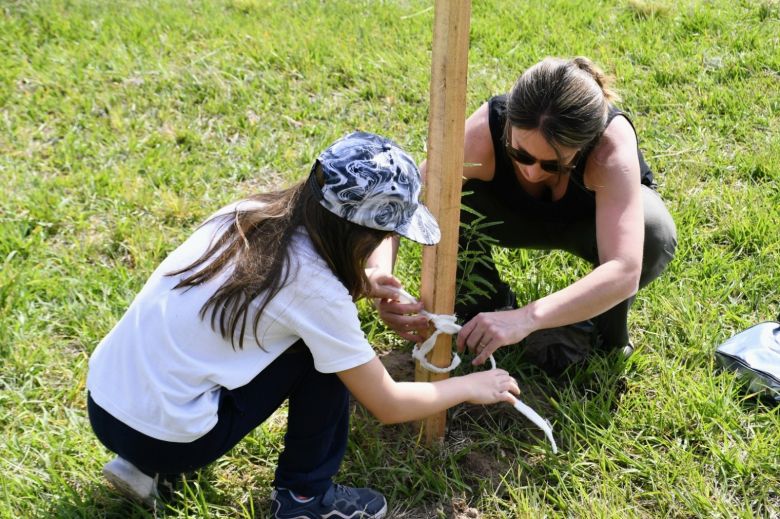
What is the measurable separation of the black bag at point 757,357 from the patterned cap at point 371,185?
4.29ft

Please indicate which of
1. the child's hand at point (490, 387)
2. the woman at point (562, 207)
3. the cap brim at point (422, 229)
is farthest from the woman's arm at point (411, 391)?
the cap brim at point (422, 229)

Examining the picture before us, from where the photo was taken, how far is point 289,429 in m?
2.05

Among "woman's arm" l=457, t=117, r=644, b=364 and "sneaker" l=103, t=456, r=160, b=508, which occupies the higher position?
"woman's arm" l=457, t=117, r=644, b=364

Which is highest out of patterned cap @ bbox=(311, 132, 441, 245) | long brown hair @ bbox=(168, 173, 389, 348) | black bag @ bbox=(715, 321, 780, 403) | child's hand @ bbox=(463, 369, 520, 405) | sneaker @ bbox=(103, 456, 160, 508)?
patterned cap @ bbox=(311, 132, 441, 245)

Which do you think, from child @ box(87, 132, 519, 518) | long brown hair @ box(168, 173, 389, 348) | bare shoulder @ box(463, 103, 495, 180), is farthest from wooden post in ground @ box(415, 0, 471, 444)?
bare shoulder @ box(463, 103, 495, 180)

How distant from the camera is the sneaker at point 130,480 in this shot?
2.00 meters

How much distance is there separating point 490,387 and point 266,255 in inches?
27.2

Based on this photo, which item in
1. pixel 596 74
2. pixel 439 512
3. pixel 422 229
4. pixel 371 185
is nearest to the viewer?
pixel 371 185

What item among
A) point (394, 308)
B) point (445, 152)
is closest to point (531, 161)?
point (445, 152)

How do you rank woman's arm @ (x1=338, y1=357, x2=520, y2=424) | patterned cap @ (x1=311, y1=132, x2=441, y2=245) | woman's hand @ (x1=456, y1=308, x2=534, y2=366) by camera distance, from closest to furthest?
1. patterned cap @ (x1=311, y1=132, x2=441, y2=245)
2. woman's arm @ (x1=338, y1=357, x2=520, y2=424)
3. woman's hand @ (x1=456, y1=308, x2=534, y2=366)

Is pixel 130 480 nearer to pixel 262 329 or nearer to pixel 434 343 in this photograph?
pixel 262 329

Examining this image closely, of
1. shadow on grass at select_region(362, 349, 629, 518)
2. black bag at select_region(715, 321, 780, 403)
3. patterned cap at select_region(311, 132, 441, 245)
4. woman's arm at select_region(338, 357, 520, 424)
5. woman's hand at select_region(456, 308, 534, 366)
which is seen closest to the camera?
patterned cap at select_region(311, 132, 441, 245)

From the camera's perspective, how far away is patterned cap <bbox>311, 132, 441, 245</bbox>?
5.56 ft

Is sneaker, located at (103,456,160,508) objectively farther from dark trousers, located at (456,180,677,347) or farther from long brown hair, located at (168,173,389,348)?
dark trousers, located at (456,180,677,347)
